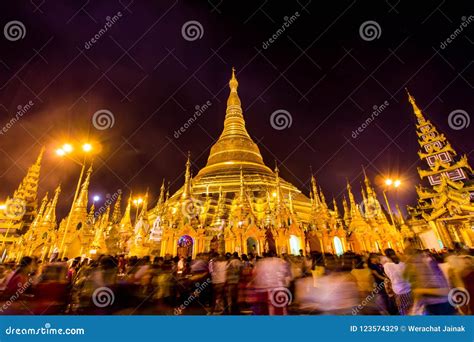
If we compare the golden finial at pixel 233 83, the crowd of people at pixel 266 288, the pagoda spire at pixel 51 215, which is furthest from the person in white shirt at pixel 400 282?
the golden finial at pixel 233 83

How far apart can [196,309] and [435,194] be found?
932 inches

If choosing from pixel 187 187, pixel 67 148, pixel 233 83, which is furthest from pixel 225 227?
pixel 233 83

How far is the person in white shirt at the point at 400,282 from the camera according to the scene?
588 centimetres

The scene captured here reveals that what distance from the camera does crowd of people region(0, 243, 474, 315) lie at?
5.68 meters

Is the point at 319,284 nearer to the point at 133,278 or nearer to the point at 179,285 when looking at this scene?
the point at 179,285

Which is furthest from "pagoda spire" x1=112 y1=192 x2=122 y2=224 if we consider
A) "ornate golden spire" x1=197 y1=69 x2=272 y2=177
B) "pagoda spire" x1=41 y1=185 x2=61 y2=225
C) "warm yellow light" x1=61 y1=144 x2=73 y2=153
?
"warm yellow light" x1=61 y1=144 x2=73 y2=153

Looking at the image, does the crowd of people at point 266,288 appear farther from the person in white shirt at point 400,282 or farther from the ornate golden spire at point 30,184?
the ornate golden spire at point 30,184

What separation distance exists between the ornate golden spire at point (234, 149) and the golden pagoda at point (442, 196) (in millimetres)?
18096

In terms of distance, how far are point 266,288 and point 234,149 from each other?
106 ft

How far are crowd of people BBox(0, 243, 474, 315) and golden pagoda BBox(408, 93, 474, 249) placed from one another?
14.2m

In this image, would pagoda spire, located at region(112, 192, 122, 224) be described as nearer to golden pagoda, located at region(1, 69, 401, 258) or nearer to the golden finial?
golden pagoda, located at region(1, 69, 401, 258)

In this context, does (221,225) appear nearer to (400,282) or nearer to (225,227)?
(225,227)

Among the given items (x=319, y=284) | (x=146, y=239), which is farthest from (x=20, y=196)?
(x=319, y=284)
